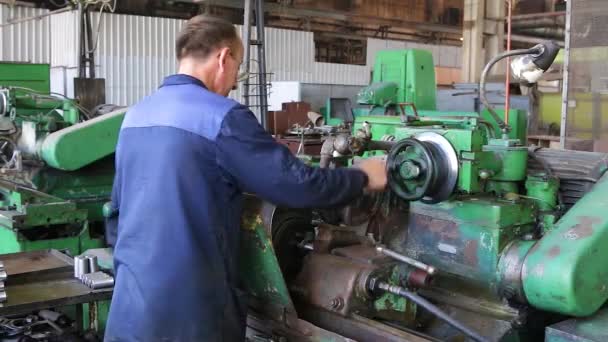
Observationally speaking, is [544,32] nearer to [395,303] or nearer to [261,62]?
[261,62]

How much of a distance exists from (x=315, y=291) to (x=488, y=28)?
6.20 m

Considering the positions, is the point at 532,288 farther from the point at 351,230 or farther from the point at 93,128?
the point at 93,128

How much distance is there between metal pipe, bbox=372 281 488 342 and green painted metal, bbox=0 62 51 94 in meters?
2.93

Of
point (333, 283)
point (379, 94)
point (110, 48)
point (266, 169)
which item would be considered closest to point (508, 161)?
point (333, 283)

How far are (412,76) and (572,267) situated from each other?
3.68 metres

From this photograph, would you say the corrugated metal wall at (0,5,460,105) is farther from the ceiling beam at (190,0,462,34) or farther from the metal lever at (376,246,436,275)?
the metal lever at (376,246,436,275)

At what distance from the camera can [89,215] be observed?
9.37 feet

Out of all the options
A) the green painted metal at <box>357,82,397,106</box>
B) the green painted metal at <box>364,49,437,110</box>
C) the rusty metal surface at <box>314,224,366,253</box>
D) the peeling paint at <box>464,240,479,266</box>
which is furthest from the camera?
the green painted metal at <box>364,49,437,110</box>

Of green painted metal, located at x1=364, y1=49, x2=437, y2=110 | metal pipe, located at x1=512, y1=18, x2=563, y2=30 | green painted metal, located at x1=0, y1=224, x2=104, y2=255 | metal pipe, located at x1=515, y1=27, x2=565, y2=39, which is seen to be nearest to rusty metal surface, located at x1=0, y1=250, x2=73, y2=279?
green painted metal, located at x1=0, y1=224, x2=104, y2=255

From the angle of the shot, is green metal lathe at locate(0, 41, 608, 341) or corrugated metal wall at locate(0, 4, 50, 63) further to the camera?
corrugated metal wall at locate(0, 4, 50, 63)

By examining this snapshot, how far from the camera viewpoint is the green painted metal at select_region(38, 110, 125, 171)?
260 cm

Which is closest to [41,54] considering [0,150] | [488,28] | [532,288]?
[0,150]

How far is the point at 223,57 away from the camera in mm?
1279

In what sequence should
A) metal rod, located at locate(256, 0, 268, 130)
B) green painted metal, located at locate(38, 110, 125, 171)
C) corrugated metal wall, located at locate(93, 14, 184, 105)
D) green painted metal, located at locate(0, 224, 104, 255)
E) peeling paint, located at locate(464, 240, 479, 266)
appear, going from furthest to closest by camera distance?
corrugated metal wall, located at locate(93, 14, 184, 105), metal rod, located at locate(256, 0, 268, 130), green painted metal, located at locate(38, 110, 125, 171), green painted metal, located at locate(0, 224, 104, 255), peeling paint, located at locate(464, 240, 479, 266)
